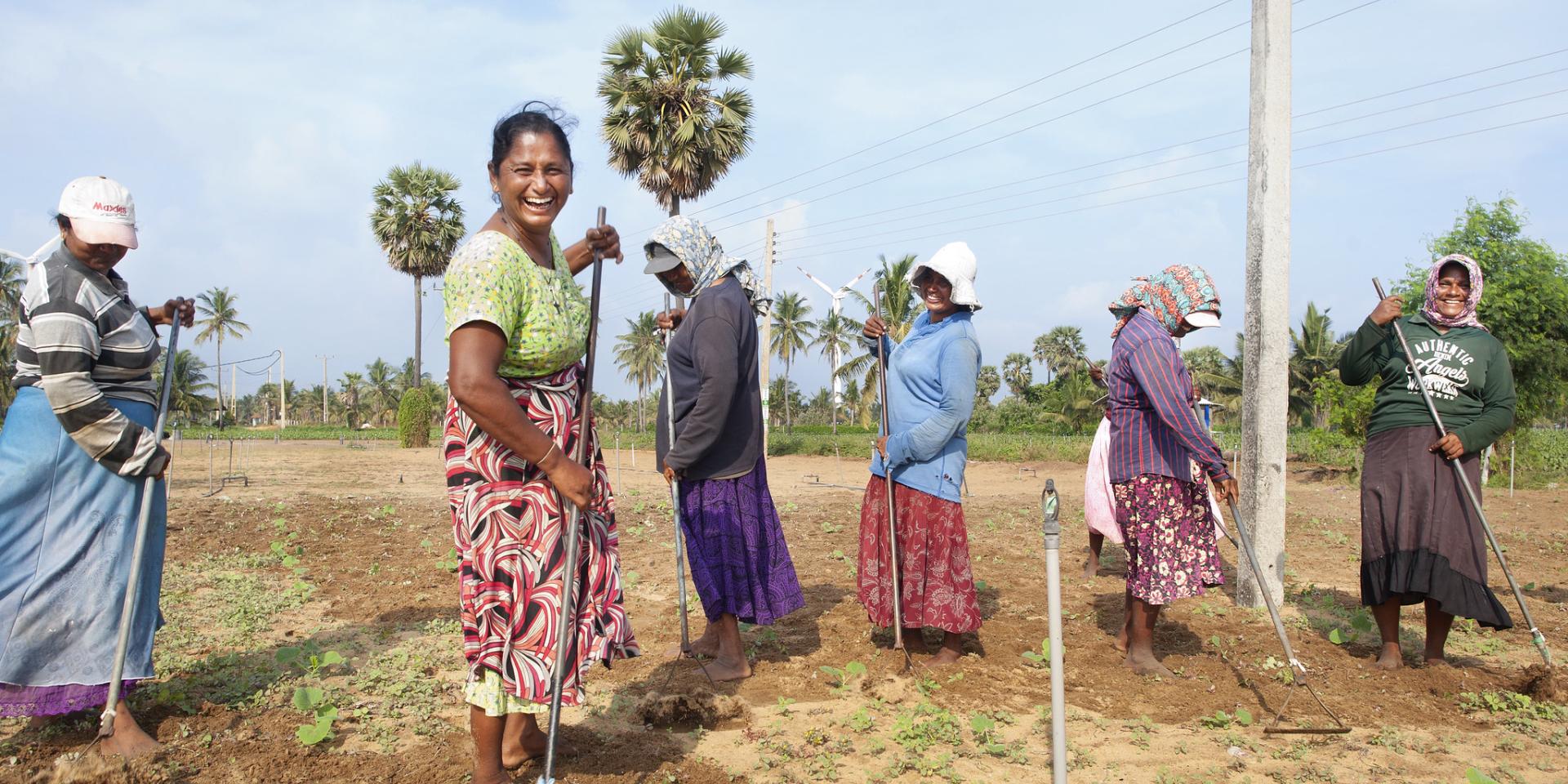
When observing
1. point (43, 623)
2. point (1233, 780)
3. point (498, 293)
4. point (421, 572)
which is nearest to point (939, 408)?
point (1233, 780)

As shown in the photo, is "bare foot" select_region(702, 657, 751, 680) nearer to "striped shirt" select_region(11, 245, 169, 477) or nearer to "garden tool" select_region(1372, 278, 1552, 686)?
"striped shirt" select_region(11, 245, 169, 477)

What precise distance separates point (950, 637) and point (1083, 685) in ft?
2.01

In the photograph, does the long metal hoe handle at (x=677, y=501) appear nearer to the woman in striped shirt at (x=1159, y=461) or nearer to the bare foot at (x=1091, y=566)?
the woman in striped shirt at (x=1159, y=461)

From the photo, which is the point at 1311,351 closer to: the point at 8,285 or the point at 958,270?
the point at 958,270

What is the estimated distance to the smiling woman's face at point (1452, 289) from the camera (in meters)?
4.36

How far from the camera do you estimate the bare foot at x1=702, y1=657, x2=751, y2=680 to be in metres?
3.97

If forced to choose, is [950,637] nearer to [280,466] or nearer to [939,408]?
[939,408]

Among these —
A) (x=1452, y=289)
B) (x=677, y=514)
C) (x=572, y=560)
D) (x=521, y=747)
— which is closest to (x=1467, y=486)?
(x=1452, y=289)

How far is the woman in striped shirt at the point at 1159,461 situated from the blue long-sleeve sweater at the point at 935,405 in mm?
743

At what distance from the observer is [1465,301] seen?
4.36 m

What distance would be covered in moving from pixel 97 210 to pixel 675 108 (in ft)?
55.6

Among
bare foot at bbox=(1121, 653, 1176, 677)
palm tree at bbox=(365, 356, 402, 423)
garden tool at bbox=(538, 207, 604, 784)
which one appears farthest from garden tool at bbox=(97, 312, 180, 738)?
palm tree at bbox=(365, 356, 402, 423)

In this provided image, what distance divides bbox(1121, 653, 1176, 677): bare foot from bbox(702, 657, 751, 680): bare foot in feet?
5.78

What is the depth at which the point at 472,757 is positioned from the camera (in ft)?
9.58
